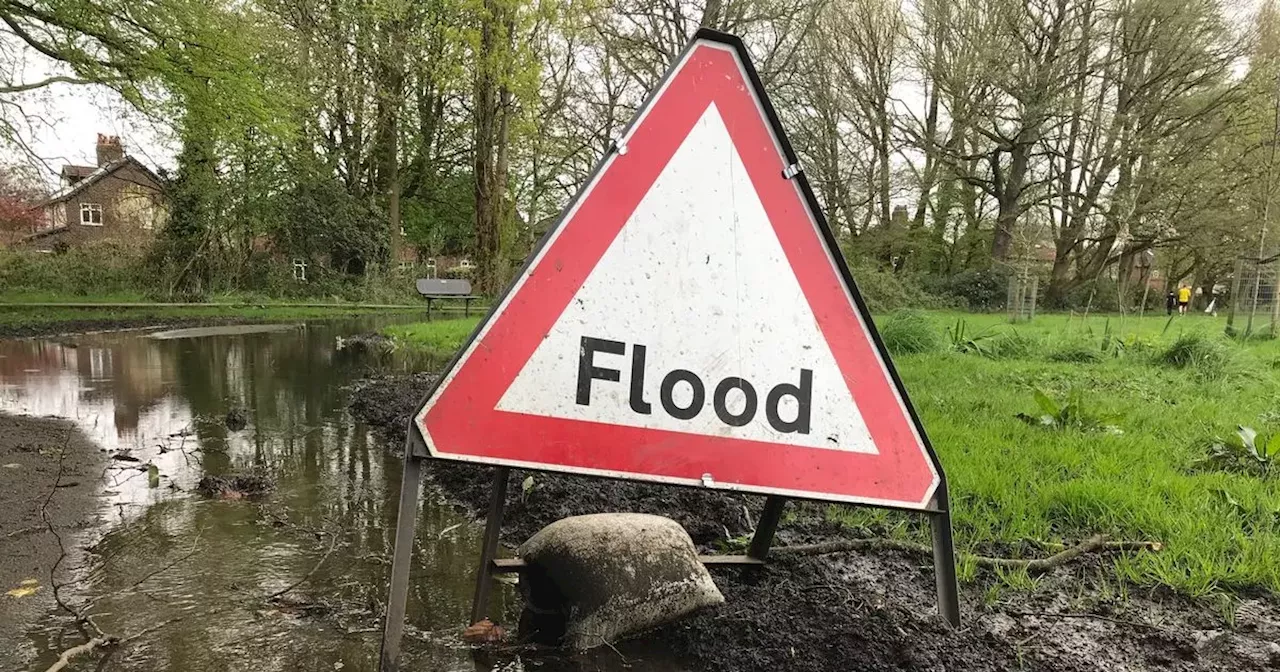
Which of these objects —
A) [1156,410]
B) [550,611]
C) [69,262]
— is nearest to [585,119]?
[69,262]

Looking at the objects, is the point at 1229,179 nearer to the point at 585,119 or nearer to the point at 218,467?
the point at 585,119

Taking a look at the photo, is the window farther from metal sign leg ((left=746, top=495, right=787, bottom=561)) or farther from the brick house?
metal sign leg ((left=746, top=495, right=787, bottom=561))

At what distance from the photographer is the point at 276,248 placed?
23.6 metres

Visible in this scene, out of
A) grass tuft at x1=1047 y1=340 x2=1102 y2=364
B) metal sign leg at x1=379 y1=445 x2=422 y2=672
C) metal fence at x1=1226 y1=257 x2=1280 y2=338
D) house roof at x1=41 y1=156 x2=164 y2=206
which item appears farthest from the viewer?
house roof at x1=41 y1=156 x2=164 y2=206

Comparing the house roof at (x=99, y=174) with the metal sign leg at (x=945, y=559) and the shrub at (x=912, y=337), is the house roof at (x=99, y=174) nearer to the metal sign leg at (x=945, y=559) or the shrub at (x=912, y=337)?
the shrub at (x=912, y=337)

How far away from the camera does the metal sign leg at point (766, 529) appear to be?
2.62m

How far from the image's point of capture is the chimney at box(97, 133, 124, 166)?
56.0ft

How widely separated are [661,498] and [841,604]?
135 centimetres

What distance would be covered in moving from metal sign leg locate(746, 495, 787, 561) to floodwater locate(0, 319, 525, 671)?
3.08 ft

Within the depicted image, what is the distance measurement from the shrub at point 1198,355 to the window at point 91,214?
36106mm

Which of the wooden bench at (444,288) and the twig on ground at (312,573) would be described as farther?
the wooden bench at (444,288)

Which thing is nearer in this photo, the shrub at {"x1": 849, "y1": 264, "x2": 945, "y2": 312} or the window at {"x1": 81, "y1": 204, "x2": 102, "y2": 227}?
the shrub at {"x1": 849, "y1": 264, "x2": 945, "y2": 312}

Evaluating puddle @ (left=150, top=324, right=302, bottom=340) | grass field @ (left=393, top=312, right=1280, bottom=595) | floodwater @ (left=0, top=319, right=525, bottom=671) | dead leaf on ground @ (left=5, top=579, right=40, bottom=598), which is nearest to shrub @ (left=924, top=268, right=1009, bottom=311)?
grass field @ (left=393, top=312, right=1280, bottom=595)

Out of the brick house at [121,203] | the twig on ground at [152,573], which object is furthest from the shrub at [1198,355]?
the brick house at [121,203]
